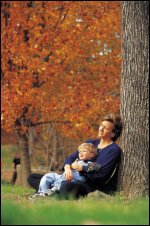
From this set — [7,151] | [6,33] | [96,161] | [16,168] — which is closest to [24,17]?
[6,33]

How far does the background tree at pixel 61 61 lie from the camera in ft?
60.4

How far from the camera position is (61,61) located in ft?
62.5

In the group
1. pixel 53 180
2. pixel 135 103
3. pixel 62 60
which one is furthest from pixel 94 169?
pixel 62 60

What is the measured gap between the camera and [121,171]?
31.5 feet

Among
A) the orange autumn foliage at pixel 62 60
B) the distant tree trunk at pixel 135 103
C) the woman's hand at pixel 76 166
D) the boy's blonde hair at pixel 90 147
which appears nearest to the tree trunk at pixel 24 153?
the orange autumn foliage at pixel 62 60

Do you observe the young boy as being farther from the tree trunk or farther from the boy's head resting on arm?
the tree trunk

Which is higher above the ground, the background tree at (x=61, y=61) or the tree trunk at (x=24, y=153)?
the background tree at (x=61, y=61)

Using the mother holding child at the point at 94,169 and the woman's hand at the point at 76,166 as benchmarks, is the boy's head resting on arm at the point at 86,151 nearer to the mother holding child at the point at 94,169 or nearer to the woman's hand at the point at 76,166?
the mother holding child at the point at 94,169

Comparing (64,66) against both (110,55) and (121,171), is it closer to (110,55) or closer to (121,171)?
(110,55)

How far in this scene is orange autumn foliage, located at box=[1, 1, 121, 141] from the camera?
60.4ft

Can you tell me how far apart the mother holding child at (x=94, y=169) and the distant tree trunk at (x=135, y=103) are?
0.19m

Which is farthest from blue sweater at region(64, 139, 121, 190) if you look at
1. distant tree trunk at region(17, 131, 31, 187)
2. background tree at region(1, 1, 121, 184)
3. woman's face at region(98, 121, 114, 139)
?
distant tree trunk at region(17, 131, 31, 187)

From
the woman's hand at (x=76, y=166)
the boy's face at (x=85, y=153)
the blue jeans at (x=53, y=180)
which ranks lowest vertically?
the blue jeans at (x=53, y=180)

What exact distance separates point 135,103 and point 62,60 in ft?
31.6
